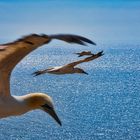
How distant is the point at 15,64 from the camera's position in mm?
4715

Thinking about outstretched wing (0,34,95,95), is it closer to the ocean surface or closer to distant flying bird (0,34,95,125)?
distant flying bird (0,34,95,125)

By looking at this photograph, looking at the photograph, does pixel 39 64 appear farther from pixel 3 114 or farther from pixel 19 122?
pixel 3 114

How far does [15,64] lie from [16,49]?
66 cm

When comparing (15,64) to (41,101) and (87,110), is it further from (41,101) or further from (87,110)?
(87,110)

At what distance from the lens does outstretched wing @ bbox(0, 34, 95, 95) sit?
3477 mm

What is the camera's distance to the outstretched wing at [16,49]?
3477 millimetres

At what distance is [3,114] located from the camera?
520 cm

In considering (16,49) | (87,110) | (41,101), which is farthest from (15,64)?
(87,110)

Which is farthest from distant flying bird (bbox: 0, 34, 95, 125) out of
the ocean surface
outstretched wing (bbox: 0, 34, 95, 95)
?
the ocean surface

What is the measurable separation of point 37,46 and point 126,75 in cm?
8780

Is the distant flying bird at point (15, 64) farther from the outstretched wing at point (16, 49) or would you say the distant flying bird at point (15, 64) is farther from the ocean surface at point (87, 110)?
the ocean surface at point (87, 110)

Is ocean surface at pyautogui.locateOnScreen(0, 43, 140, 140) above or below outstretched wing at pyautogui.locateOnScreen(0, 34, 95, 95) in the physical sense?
below

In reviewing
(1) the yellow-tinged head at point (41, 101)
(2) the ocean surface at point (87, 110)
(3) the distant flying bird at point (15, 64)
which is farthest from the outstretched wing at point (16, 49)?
(2) the ocean surface at point (87, 110)

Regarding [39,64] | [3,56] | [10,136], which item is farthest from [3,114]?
[39,64]
